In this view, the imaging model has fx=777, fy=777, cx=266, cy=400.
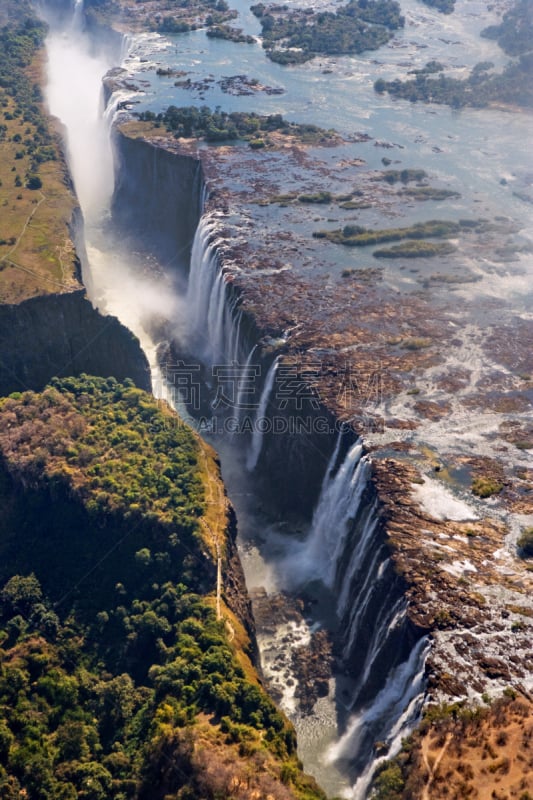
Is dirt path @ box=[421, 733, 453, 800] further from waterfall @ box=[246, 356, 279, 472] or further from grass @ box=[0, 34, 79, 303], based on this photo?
grass @ box=[0, 34, 79, 303]

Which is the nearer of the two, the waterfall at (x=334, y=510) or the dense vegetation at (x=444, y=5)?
the waterfall at (x=334, y=510)

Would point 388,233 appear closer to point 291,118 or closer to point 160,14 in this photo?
point 291,118

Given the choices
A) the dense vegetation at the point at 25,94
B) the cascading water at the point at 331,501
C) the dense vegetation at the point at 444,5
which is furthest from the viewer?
the dense vegetation at the point at 444,5

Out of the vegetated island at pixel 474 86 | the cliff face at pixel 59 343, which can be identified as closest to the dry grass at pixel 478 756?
the cliff face at pixel 59 343

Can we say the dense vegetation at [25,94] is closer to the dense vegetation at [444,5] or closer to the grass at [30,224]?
the grass at [30,224]

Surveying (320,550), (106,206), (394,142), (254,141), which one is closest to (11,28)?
(106,206)
